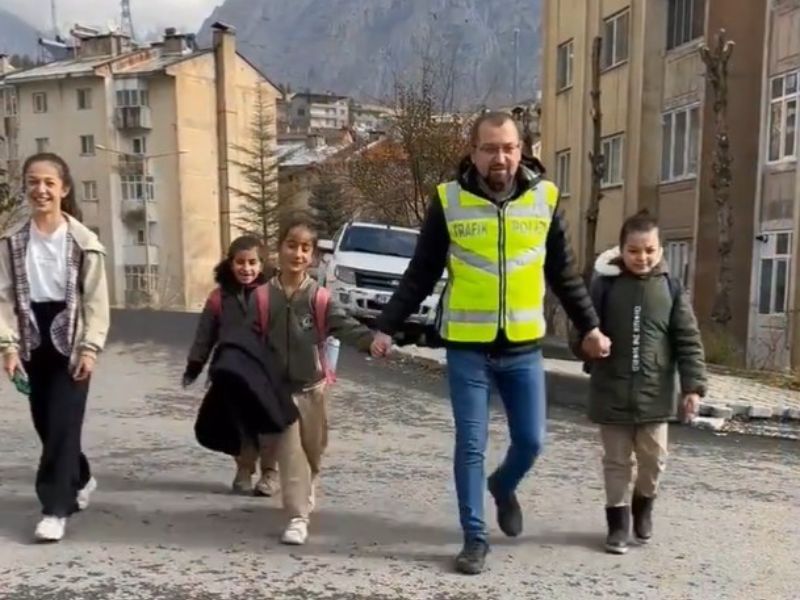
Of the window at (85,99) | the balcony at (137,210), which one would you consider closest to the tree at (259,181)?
the balcony at (137,210)

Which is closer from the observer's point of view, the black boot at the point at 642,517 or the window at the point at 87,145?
the black boot at the point at 642,517

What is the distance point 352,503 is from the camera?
17.4 feet

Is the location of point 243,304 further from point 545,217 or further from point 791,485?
point 791,485

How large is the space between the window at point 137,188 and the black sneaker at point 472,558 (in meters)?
53.2

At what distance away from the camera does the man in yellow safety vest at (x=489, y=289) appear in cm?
415

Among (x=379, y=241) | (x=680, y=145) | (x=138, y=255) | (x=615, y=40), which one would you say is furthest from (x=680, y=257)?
(x=138, y=255)

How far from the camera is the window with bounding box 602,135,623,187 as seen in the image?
2450 cm

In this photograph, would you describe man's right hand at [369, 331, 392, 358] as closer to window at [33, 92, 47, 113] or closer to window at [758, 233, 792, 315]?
window at [758, 233, 792, 315]

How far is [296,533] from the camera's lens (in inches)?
178

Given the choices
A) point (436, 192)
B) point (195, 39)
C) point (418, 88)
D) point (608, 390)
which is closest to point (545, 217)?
point (436, 192)

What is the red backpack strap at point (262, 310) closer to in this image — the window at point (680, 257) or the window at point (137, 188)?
the window at point (680, 257)

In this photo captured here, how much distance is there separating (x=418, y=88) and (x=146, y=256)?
32.8 meters

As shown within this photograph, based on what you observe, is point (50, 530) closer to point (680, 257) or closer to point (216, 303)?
point (216, 303)

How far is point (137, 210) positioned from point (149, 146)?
4.02 metres
